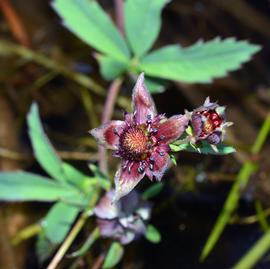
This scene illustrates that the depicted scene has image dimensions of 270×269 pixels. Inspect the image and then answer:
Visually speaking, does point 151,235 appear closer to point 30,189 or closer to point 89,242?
point 89,242

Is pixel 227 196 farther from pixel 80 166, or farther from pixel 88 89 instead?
pixel 88 89

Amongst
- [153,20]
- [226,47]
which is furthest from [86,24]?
[226,47]

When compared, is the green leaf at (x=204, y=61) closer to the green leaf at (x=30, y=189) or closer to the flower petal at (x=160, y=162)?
the green leaf at (x=30, y=189)

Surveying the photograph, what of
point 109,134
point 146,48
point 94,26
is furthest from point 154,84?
point 109,134

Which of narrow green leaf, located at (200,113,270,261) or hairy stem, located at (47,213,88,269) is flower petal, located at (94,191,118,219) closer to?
hairy stem, located at (47,213,88,269)

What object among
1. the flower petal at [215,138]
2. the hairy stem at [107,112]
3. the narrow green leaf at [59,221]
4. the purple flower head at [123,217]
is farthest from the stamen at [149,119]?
the narrow green leaf at [59,221]
